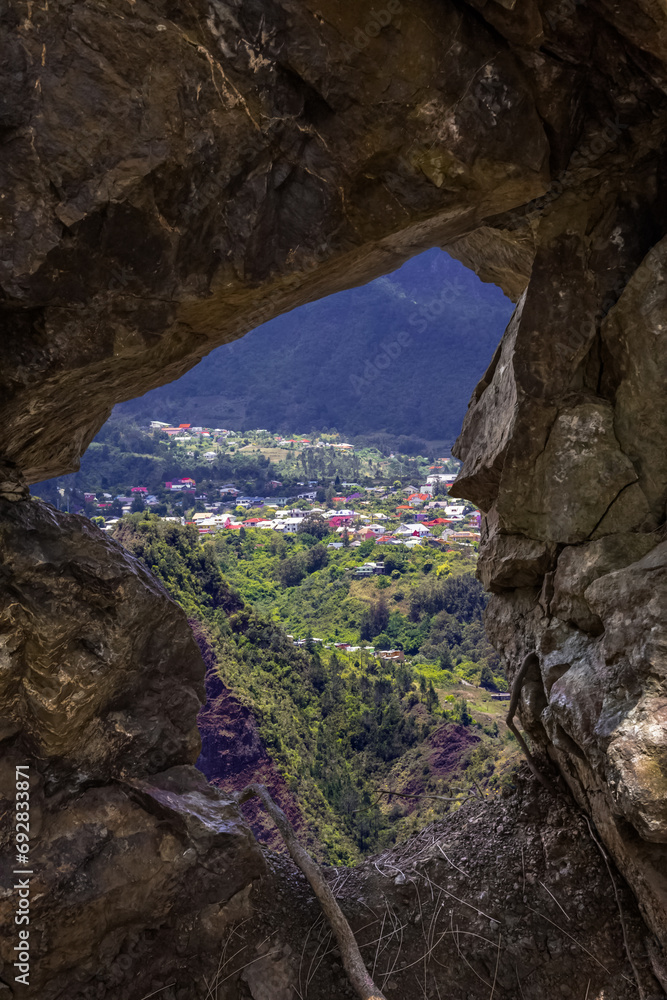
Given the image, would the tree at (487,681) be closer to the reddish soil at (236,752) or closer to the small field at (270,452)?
the reddish soil at (236,752)

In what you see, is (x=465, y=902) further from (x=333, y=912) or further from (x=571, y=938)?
(x=333, y=912)

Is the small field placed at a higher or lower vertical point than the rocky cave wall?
lower

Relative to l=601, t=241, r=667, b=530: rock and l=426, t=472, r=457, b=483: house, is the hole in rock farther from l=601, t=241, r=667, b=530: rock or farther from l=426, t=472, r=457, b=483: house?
l=601, t=241, r=667, b=530: rock

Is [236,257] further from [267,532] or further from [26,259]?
[267,532]

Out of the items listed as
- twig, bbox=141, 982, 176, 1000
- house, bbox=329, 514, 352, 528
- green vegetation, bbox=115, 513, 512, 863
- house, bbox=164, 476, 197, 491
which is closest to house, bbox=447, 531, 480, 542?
house, bbox=329, 514, 352, 528

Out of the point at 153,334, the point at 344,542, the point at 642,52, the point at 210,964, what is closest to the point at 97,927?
the point at 210,964
